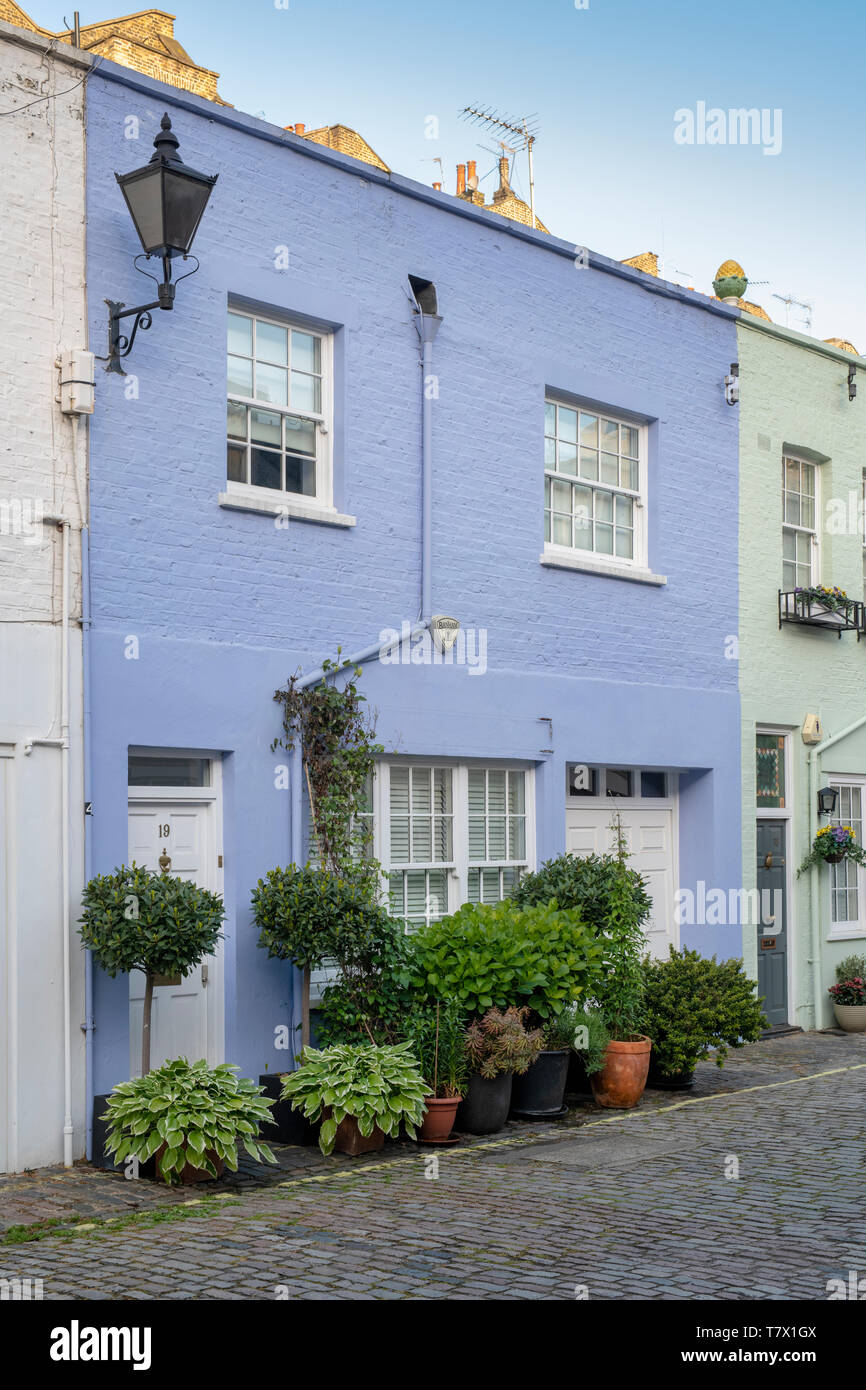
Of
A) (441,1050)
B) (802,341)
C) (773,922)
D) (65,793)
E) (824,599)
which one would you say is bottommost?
(441,1050)

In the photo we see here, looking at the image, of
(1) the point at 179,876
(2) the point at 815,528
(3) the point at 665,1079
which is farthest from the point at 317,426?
(2) the point at 815,528

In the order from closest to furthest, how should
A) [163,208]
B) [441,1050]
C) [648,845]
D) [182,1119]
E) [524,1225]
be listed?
[524,1225], [182,1119], [163,208], [441,1050], [648,845]

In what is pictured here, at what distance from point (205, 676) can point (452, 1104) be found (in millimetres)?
3283

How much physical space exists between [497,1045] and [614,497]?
18.4 ft

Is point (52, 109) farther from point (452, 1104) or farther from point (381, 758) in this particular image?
point (452, 1104)

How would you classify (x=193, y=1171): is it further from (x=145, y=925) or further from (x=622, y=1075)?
(x=622, y=1075)

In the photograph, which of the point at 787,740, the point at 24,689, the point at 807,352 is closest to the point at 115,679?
the point at 24,689

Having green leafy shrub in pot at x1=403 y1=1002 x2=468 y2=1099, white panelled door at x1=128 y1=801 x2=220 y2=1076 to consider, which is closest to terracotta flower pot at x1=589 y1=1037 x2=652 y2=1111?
green leafy shrub in pot at x1=403 y1=1002 x2=468 y2=1099

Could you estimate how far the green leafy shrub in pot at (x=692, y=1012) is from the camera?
37.9 ft

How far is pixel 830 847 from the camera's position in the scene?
1549 centimetres

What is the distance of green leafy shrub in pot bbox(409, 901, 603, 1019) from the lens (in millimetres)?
10242

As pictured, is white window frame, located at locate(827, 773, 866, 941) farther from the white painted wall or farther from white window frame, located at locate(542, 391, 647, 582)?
the white painted wall

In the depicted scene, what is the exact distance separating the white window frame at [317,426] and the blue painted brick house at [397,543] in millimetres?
19

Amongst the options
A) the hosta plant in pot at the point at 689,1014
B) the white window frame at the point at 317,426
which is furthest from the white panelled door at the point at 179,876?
the hosta plant in pot at the point at 689,1014
